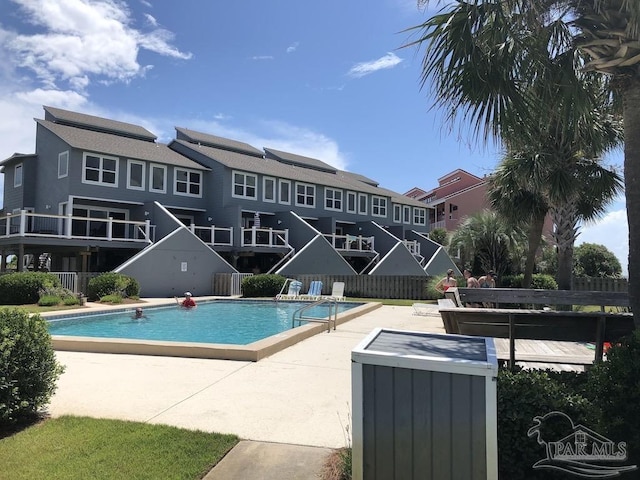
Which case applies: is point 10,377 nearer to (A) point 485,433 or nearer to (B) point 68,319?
(A) point 485,433

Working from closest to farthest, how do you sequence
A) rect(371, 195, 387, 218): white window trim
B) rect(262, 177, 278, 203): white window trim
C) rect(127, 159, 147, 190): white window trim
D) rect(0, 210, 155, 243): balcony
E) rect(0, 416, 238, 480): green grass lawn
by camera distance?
1. rect(0, 416, 238, 480): green grass lawn
2. rect(0, 210, 155, 243): balcony
3. rect(127, 159, 147, 190): white window trim
4. rect(262, 177, 278, 203): white window trim
5. rect(371, 195, 387, 218): white window trim

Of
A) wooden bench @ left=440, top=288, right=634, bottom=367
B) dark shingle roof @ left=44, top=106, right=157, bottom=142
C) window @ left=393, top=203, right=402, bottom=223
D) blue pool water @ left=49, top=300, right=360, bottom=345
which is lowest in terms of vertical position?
blue pool water @ left=49, top=300, right=360, bottom=345

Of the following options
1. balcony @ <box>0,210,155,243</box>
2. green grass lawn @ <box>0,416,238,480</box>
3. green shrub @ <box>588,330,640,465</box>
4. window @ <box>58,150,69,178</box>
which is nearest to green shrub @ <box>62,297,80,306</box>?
balcony @ <box>0,210,155,243</box>

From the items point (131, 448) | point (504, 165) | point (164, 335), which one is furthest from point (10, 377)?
point (504, 165)

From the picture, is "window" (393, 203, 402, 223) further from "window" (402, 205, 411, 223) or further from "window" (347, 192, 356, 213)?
"window" (347, 192, 356, 213)

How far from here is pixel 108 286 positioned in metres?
20.4

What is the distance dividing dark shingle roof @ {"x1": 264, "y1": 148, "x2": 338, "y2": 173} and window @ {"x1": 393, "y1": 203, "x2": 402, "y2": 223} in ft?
22.7

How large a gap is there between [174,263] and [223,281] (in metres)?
2.94

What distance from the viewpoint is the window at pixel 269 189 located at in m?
33.4

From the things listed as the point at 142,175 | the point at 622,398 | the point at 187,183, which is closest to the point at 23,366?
the point at 622,398

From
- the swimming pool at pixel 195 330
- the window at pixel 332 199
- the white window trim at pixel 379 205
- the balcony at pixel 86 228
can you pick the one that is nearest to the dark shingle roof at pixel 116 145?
the balcony at pixel 86 228

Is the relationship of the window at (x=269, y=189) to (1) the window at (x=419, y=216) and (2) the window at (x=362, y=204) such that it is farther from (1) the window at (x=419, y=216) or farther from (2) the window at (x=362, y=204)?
(1) the window at (x=419, y=216)

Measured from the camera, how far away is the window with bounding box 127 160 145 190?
27.9 meters

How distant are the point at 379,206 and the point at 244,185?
49.3ft
